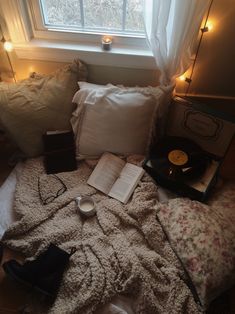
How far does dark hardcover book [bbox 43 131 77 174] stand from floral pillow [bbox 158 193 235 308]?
0.52 m

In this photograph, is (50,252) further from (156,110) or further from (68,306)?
(156,110)

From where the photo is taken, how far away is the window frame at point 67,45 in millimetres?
1379

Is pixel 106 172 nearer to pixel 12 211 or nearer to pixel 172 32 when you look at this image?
pixel 12 211

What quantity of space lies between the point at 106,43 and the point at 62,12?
290 millimetres

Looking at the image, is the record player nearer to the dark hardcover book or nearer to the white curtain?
the white curtain

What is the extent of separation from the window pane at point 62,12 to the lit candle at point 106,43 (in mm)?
173

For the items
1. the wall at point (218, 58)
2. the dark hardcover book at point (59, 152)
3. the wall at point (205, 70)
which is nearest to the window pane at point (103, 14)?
the wall at point (205, 70)

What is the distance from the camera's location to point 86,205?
120cm

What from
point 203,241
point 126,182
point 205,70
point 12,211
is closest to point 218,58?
point 205,70

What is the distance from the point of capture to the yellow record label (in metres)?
1.24

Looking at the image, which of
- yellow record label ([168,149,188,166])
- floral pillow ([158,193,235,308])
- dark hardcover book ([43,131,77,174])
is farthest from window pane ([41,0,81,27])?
floral pillow ([158,193,235,308])

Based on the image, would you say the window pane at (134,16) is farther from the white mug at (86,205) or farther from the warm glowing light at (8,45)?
the white mug at (86,205)

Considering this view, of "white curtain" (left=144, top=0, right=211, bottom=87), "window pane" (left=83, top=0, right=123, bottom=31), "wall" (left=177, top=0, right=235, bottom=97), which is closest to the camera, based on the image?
"white curtain" (left=144, top=0, right=211, bottom=87)

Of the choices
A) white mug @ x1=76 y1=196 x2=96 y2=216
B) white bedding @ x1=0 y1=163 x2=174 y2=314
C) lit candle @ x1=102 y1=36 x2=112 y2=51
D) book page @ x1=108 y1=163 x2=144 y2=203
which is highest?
lit candle @ x1=102 y1=36 x2=112 y2=51
